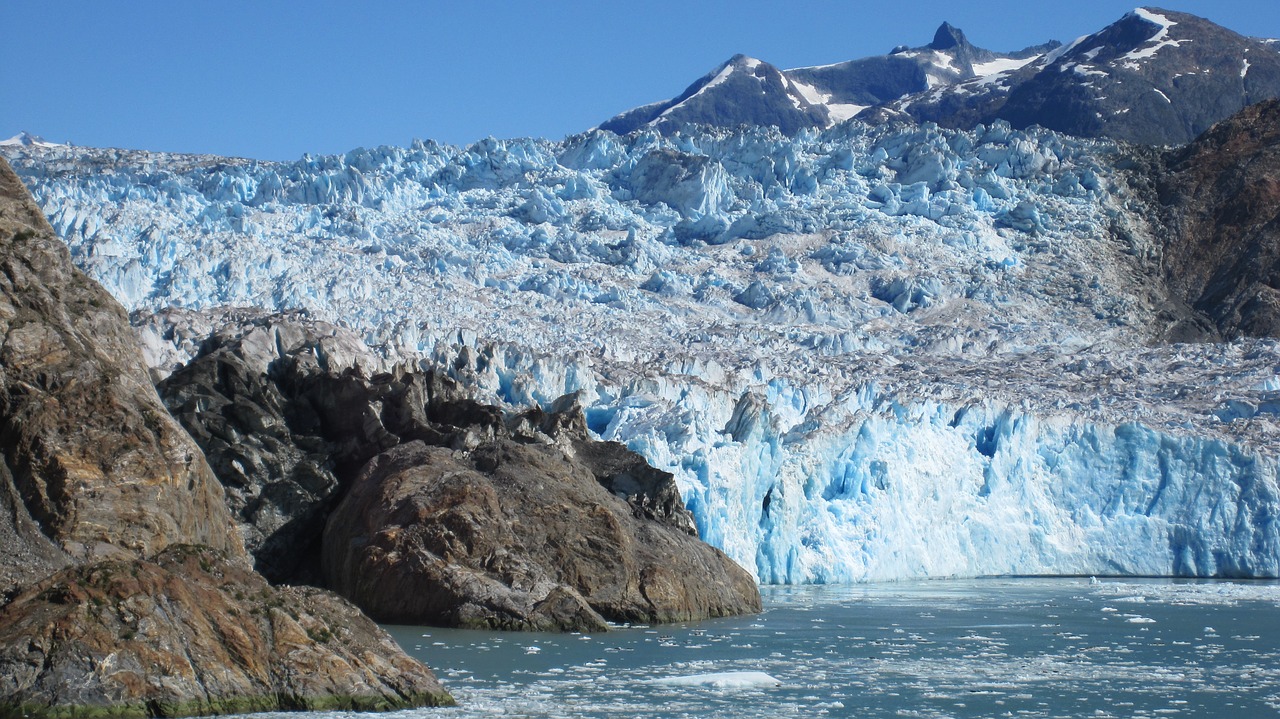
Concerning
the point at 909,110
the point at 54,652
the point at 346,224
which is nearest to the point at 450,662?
the point at 54,652

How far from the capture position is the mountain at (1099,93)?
85.2m

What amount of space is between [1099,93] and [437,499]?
78.6 meters

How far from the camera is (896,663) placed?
14.0m

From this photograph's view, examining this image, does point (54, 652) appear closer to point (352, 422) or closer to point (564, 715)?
point (564, 715)

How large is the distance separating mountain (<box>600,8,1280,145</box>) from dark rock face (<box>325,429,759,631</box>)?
70.6 meters

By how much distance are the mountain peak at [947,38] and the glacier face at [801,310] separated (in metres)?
73.3

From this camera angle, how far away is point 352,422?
63.9ft

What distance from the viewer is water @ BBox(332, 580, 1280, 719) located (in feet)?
36.9

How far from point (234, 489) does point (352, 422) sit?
2.06 metres

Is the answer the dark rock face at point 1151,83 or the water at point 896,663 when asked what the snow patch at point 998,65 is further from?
the water at point 896,663

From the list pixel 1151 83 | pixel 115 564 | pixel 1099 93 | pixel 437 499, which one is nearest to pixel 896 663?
pixel 437 499

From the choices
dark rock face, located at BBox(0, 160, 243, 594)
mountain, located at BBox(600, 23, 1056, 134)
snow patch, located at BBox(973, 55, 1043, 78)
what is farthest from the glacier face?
snow patch, located at BBox(973, 55, 1043, 78)

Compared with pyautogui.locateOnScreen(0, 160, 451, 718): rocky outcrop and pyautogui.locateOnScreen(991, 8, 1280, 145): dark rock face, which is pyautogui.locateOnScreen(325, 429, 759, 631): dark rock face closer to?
pyautogui.locateOnScreen(0, 160, 451, 718): rocky outcrop

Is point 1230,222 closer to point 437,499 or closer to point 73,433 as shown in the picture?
point 437,499
